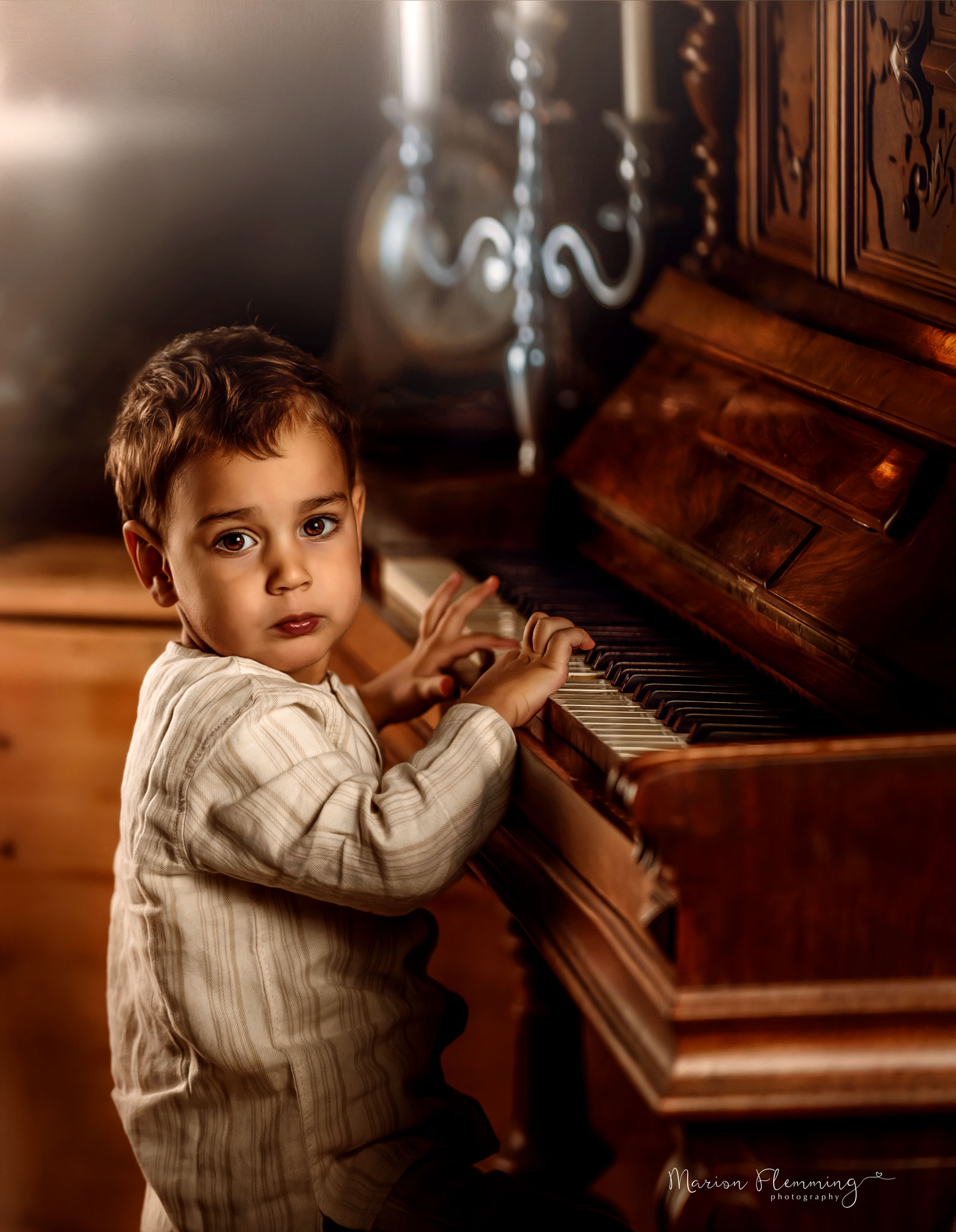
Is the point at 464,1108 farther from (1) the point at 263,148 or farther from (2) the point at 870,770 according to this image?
(1) the point at 263,148

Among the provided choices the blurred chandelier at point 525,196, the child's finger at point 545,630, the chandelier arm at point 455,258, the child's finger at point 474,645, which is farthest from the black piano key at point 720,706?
the chandelier arm at point 455,258

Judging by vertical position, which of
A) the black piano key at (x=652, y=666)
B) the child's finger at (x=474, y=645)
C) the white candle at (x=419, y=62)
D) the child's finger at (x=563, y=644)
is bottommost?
the child's finger at (x=474, y=645)

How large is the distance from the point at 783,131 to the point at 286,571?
90 centimetres

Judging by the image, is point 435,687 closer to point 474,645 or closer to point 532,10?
point 474,645

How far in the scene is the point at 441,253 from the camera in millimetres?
2406

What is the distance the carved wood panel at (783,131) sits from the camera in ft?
4.87

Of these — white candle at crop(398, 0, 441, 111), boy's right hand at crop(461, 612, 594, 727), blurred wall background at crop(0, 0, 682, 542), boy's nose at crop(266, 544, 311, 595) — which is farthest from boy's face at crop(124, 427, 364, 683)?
blurred wall background at crop(0, 0, 682, 542)

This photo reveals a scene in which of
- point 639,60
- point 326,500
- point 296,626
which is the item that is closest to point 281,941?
point 296,626

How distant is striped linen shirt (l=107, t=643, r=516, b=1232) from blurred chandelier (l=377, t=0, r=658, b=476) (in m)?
0.89

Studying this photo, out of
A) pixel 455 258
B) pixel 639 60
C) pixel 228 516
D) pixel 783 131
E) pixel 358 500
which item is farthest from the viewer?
pixel 455 258

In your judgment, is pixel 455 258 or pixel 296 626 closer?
pixel 296 626

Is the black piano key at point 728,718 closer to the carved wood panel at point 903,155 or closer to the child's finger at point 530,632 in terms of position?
the child's finger at point 530,632

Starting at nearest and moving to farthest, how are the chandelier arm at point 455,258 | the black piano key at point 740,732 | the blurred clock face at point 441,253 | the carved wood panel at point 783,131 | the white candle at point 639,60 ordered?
the black piano key at point 740,732
the carved wood panel at point 783,131
the white candle at point 639,60
the chandelier arm at point 455,258
the blurred clock face at point 441,253

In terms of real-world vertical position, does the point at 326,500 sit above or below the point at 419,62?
below
